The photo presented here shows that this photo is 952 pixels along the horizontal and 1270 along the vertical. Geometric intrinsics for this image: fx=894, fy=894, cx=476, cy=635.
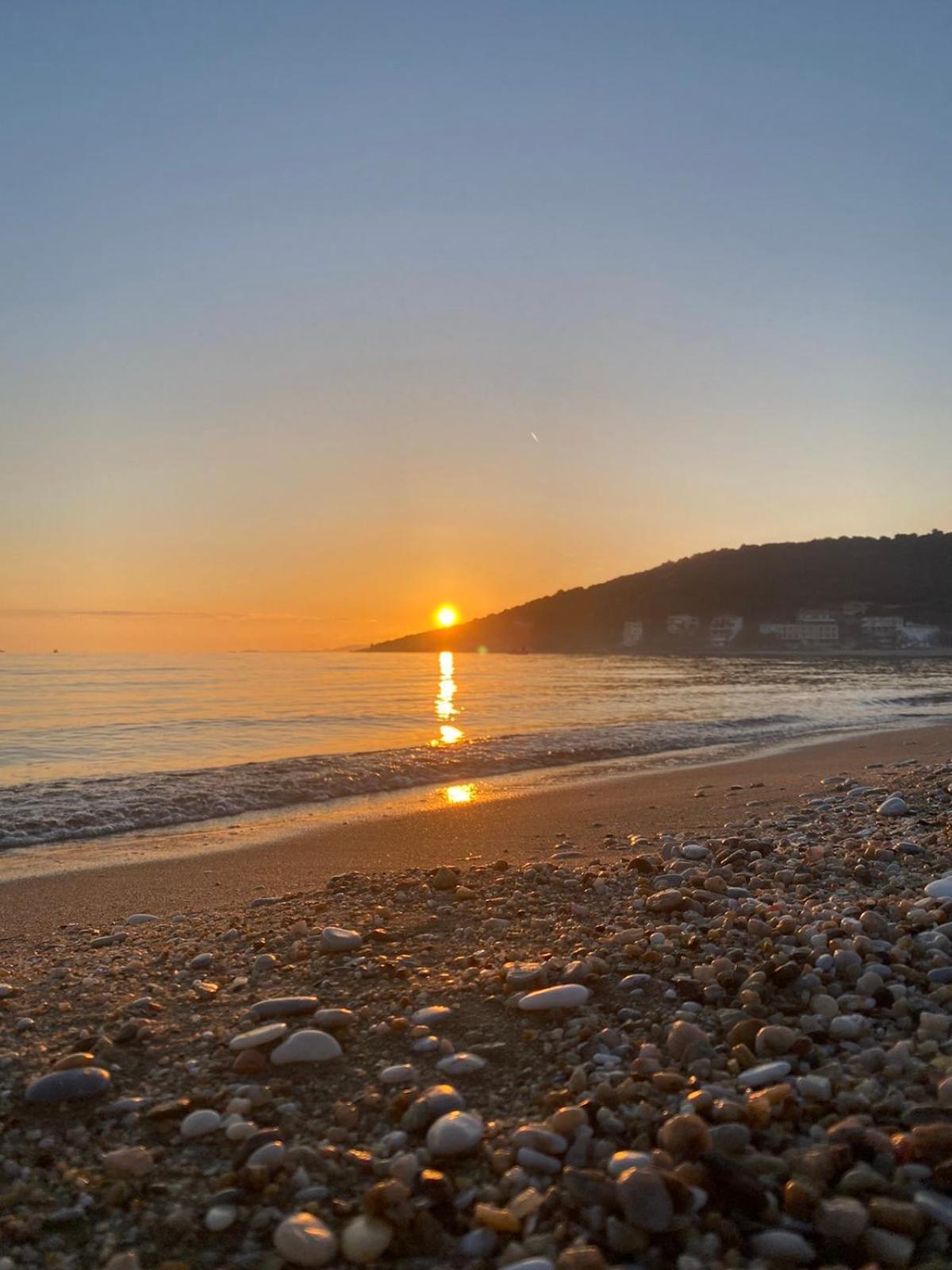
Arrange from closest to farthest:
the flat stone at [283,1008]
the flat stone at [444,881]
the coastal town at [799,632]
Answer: the flat stone at [283,1008], the flat stone at [444,881], the coastal town at [799,632]

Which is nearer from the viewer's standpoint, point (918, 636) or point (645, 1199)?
point (645, 1199)

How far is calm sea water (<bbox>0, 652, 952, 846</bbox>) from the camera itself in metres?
10.4

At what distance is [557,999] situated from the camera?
3104 mm

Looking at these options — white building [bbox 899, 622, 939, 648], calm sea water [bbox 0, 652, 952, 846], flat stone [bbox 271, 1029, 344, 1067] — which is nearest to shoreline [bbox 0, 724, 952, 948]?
calm sea water [bbox 0, 652, 952, 846]

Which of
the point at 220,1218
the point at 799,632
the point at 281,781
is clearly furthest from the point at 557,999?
the point at 799,632

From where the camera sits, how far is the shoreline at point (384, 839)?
6.07m

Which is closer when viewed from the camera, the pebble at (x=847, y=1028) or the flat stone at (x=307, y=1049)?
the pebble at (x=847, y=1028)

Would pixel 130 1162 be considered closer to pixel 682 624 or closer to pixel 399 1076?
pixel 399 1076

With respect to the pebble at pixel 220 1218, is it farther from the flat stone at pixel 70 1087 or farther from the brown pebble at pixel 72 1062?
the brown pebble at pixel 72 1062

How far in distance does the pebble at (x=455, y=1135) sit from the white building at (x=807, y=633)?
10333 centimetres

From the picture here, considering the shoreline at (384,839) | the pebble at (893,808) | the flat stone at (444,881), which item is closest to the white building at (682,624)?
the shoreline at (384,839)

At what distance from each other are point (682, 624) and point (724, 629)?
204 inches

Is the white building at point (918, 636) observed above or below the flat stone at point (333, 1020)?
below

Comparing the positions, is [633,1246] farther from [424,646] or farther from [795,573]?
[424,646]
